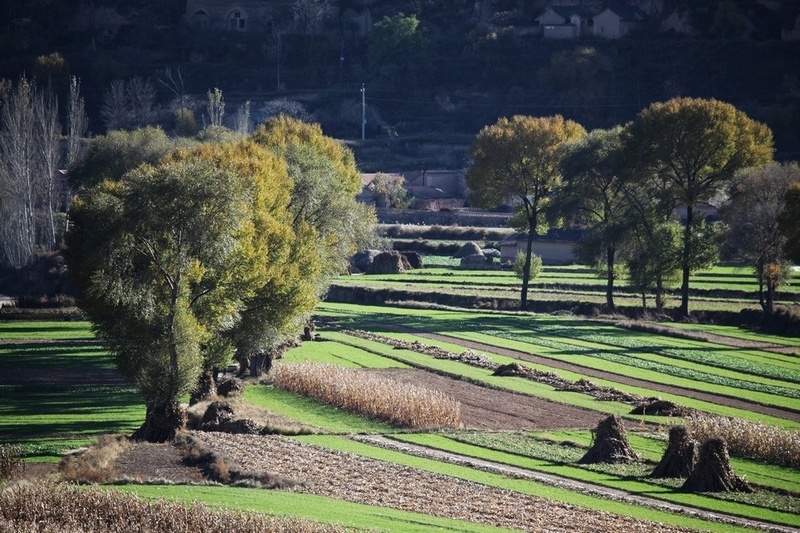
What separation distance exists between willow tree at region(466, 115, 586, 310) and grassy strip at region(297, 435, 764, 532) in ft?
165

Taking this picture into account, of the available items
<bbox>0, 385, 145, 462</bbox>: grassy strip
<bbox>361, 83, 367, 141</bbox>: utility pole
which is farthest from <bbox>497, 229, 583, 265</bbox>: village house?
<bbox>0, 385, 145, 462</bbox>: grassy strip

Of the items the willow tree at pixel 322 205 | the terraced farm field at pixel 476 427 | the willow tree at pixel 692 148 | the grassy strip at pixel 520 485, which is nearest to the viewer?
A: the grassy strip at pixel 520 485

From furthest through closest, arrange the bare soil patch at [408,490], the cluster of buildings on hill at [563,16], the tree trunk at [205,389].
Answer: the cluster of buildings on hill at [563,16], the tree trunk at [205,389], the bare soil patch at [408,490]

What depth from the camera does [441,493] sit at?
33.5 m

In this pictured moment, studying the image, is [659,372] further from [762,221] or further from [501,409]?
[762,221]

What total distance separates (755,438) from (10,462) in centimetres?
2240

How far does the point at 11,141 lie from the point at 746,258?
58.0 meters

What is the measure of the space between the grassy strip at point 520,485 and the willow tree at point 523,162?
50.2 m

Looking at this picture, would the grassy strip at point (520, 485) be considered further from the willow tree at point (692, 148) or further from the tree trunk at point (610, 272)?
the willow tree at point (692, 148)

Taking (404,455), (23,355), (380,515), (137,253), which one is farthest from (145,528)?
(23,355)

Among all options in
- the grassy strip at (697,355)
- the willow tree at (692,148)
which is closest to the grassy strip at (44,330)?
the grassy strip at (697,355)

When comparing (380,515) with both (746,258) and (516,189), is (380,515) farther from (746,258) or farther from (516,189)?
(516,189)

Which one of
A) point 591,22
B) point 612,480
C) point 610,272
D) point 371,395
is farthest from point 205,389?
point 591,22

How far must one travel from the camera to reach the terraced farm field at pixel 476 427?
3200cm
